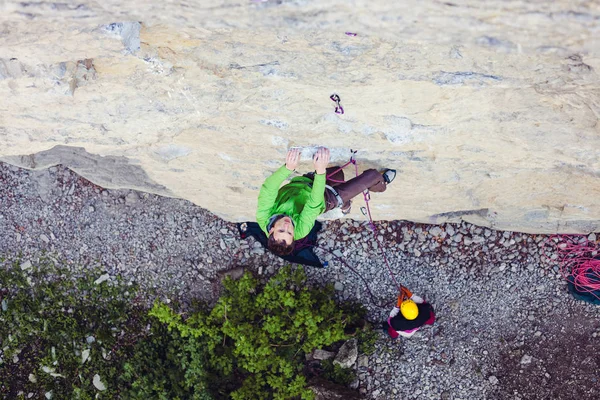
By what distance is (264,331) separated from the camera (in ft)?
19.2

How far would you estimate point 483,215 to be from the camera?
5.75m

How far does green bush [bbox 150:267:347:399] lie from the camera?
5.76 m

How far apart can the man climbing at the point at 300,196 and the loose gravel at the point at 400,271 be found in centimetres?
158

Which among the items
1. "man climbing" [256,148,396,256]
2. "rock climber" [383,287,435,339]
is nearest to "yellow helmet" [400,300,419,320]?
"rock climber" [383,287,435,339]

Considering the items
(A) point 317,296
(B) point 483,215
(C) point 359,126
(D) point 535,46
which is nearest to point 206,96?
(C) point 359,126

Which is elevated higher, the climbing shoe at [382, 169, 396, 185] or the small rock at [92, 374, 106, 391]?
the climbing shoe at [382, 169, 396, 185]

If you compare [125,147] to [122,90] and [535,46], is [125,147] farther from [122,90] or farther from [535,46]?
[535,46]

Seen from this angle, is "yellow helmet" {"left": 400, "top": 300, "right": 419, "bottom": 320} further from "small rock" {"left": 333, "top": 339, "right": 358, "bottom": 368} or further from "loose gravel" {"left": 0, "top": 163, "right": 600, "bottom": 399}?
"small rock" {"left": 333, "top": 339, "right": 358, "bottom": 368}

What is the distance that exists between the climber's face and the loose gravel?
6.91ft

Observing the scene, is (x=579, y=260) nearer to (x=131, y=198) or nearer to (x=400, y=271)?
(x=400, y=271)

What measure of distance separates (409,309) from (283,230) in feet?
6.89

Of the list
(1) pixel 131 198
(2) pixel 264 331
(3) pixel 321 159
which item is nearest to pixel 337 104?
(3) pixel 321 159

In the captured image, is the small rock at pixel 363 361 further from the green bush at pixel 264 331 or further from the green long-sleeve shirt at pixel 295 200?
the green long-sleeve shirt at pixel 295 200

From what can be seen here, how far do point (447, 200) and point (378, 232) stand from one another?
116 centimetres
